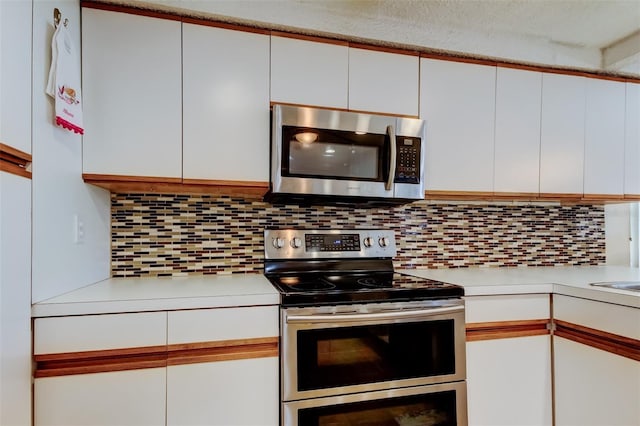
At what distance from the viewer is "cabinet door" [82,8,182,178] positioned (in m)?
1.39

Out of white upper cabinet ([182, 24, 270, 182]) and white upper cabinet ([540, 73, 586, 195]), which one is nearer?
white upper cabinet ([182, 24, 270, 182])

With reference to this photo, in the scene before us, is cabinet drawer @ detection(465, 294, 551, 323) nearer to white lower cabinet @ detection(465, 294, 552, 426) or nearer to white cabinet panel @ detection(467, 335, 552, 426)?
white lower cabinet @ detection(465, 294, 552, 426)

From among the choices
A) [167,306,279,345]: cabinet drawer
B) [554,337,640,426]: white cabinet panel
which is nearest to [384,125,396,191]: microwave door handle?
[167,306,279,345]: cabinet drawer

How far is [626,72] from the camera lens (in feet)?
6.55

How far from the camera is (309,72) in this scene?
1602 mm

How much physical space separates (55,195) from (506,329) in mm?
1896

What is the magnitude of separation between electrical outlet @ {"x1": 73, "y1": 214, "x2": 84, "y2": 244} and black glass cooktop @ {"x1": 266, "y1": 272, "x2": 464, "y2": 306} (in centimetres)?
79

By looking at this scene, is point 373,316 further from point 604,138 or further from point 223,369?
point 604,138

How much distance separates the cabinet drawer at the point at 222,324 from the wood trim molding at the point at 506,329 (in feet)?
2.91

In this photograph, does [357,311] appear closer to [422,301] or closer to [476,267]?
[422,301]

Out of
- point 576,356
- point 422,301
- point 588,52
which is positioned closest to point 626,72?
point 588,52

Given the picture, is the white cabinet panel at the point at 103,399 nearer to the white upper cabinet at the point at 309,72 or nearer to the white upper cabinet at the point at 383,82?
the white upper cabinet at the point at 309,72

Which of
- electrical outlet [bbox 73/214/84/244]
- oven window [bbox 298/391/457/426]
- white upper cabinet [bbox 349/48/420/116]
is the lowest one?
oven window [bbox 298/391/457/426]

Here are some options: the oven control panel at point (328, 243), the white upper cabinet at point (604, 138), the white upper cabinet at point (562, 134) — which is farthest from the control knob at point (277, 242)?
the white upper cabinet at point (604, 138)
